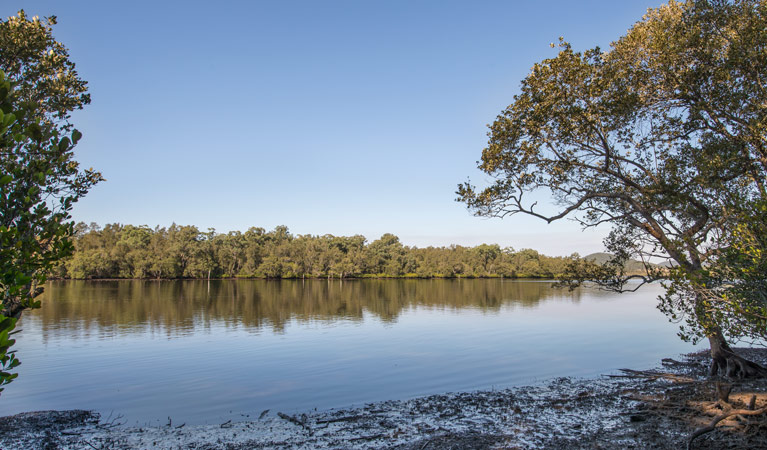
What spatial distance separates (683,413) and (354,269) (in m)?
136

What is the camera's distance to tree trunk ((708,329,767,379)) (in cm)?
1513

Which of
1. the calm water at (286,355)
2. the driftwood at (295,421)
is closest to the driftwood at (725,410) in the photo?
the calm water at (286,355)

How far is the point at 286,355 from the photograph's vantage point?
990 inches

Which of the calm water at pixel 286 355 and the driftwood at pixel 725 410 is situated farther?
the calm water at pixel 286 355

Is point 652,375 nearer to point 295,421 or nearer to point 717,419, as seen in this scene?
point 717,419

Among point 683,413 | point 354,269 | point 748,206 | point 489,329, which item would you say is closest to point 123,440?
point 683,413

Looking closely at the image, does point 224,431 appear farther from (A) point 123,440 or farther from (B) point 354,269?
(B) point 354,269

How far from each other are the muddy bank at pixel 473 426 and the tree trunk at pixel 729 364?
0.66 meters

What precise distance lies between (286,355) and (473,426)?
15.4 m

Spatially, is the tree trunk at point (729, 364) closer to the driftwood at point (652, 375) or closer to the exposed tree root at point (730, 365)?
the exposed tree root at point (730, 365)

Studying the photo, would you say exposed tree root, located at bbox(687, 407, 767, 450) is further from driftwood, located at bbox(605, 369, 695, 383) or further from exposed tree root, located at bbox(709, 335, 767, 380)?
driftwood, located at bbox(605, 369, 695, 383)

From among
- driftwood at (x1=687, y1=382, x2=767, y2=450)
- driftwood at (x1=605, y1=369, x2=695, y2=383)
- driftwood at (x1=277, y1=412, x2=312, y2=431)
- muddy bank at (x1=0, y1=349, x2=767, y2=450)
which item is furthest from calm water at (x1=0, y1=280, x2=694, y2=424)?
driftwood at (x1=687, y1=382, x2=767, y2=450)

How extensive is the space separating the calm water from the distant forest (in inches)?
3281

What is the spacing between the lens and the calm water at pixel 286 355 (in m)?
16.9
